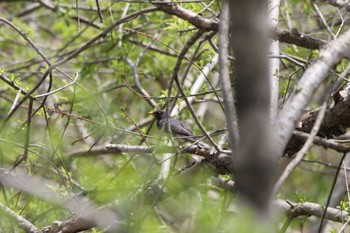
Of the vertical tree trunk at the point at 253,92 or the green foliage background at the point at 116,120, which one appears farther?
the green foliage background at the point at 116,120

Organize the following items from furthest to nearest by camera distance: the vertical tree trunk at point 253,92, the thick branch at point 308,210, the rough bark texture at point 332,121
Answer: the thick branch at point 308,210, the rough bark texture at point 332,121, the vertical tree trunk at point 253,92

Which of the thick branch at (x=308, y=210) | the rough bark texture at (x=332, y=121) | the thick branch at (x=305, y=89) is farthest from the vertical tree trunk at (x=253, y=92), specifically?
the thick branch at (x=308, y=210)

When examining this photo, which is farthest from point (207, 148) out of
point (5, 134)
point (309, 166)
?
point (309, 166)

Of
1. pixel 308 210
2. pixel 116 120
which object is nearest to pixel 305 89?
pixel 308 210

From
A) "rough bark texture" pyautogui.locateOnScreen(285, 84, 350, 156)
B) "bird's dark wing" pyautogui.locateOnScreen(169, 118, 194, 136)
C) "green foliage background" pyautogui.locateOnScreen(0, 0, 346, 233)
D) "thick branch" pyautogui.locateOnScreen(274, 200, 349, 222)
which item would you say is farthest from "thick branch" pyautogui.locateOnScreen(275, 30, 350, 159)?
"bird's dark wing" pyautogui.locateOnScreen(169, 118, 194, 136)

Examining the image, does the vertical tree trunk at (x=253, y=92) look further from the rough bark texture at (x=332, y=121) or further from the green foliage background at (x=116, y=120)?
the rough bark texture at (x=332, y=121)

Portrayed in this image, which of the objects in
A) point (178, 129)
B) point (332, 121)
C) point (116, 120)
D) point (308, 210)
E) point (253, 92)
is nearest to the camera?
point (253, 92)

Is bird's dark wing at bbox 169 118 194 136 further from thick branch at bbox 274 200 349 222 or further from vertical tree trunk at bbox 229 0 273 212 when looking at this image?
vertical tree trunk at bbox 229 0 273 212

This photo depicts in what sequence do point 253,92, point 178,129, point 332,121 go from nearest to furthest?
point 253,92, point 332,121, point 178,129

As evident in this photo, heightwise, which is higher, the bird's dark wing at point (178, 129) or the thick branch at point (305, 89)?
the thick branch at point (305, 89)

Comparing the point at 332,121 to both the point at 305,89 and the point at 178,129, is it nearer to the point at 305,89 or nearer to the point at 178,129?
the point at 305,89

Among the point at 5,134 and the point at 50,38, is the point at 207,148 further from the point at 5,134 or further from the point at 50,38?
the point at 50,38

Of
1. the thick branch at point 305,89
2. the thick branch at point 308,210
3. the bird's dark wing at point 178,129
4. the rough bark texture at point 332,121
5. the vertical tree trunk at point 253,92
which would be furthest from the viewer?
the bird's dark wing at point 178,129

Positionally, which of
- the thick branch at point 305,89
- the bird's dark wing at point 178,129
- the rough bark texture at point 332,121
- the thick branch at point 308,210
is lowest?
the thick branch at point 308,210
